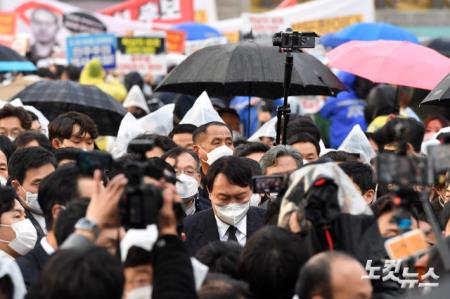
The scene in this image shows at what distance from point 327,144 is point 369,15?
22.7 feet

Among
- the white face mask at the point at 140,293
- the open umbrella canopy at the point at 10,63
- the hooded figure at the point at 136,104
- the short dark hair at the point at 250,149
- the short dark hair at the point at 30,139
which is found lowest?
the hooded figure at the point at 136,104

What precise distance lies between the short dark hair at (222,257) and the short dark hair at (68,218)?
1.99 ft

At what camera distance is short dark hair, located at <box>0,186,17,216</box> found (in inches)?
271

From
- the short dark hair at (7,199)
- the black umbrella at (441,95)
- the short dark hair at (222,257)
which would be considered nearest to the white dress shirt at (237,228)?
the short dark hair at (7,199)

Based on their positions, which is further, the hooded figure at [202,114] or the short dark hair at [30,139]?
the hooded figure at [202,114]

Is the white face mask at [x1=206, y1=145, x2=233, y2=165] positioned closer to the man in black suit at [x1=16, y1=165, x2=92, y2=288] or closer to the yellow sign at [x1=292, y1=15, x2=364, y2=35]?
the man in black suit at [x1=16, y1=165, x2=92, y2=288]

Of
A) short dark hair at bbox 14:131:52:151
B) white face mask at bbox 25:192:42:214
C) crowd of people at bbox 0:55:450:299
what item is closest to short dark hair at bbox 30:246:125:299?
crowd of people at bbox 0:55:450:299

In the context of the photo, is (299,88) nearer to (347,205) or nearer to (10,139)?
(10,139)

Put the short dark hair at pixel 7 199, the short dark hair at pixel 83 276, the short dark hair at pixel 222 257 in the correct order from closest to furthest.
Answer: the short dark hair at pixel 83 276 → the short dark hair at pixel 222 257 → the short dark hair at pixel 7 199

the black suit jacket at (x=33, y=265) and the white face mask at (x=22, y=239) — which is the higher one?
the black suit jacket at (x=33, y=265)

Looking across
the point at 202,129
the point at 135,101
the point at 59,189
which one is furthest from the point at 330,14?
the point at 59,189

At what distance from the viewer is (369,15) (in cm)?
2080

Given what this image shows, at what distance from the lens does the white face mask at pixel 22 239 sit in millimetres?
7004

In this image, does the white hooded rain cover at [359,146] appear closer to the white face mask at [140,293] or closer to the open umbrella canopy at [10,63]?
the white face mask at [140,293]
